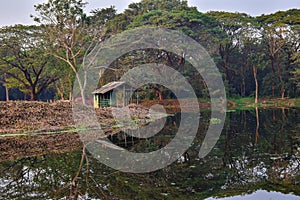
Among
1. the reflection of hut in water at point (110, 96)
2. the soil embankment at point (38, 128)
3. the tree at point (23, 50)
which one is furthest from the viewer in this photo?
the tree at point (23, 50)

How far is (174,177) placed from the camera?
7.68m

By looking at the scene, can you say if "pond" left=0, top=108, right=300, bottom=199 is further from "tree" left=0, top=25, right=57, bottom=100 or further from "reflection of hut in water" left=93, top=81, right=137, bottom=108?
"tree" left=0, top=25, right=57, bottom=100

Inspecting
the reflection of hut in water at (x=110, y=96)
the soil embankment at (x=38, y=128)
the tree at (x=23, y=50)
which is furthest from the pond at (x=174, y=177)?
the tree at (x=23, y=50)

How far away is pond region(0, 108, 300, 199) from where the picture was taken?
643cm

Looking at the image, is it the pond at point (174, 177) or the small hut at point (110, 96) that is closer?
the pond at point (174, 177)

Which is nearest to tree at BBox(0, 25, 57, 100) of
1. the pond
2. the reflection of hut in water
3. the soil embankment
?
the reflection of hut in water

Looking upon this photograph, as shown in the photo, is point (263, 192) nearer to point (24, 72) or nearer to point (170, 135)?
point (170, 135)

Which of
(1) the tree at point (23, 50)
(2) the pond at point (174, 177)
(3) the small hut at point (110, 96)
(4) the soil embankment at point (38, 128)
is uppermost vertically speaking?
(1) the tree at point (23, 50)

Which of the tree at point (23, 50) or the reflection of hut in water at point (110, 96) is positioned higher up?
the tree at point (23, 50)

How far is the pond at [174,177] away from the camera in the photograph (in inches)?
253

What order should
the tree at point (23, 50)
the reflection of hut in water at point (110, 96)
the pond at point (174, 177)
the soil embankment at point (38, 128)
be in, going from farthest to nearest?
1. the tree at point (23, 50)
2. the reflection of hut in water at point (110, 96)
3. the soil embankment at point (38, 128)
4. the pond at point (174, 177)

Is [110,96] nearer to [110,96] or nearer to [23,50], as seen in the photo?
[110,96]

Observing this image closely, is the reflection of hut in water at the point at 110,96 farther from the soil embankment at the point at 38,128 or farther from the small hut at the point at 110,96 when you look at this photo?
the soil embankment at the point at 38,128

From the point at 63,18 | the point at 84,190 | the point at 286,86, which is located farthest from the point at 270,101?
the point at 84,190
